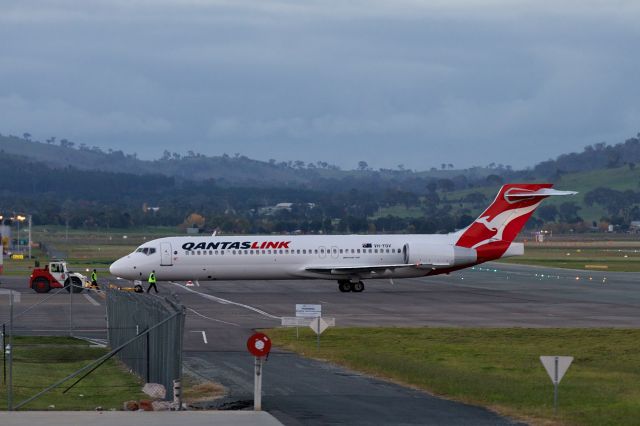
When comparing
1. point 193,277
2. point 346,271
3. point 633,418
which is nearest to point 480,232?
point 346,271

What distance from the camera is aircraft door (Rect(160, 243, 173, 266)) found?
66500mm

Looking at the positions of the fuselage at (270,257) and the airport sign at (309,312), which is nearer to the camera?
the airport sign at (309,312)

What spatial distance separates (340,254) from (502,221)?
8.54 metres

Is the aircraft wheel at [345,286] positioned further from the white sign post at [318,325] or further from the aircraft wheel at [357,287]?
the white sign post at [318,325]

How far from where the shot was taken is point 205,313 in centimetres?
5153

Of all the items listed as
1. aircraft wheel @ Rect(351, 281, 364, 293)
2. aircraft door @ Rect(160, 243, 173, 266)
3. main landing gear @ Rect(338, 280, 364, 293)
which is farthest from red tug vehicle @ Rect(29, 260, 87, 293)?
aircraft wheel @ Rect(351, 281, 364, 293)

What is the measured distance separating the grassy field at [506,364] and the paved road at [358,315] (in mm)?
1025

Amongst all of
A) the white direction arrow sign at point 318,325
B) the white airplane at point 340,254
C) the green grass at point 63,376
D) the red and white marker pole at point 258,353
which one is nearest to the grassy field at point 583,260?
the white airplane at point 340,254

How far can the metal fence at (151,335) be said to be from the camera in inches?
969

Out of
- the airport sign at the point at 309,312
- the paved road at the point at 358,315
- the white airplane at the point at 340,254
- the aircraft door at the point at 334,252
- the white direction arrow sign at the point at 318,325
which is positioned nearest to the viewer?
the paved road at the point at 358,315

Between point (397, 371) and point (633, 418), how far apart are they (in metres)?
8.55

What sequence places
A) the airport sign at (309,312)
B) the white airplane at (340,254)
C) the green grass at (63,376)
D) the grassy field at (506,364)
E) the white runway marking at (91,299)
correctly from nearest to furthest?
the grassy field at (506,364), the green grass at (63,376), the airport sign at (309,312), the white runway marking at (91,299), the white airplane at (340,254)

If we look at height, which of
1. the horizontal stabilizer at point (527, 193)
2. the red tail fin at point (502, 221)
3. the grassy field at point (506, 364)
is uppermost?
the horizontal stabilizer at point (527, 193)

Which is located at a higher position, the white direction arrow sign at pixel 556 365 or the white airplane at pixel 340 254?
the white airplane at pixel 340 254
